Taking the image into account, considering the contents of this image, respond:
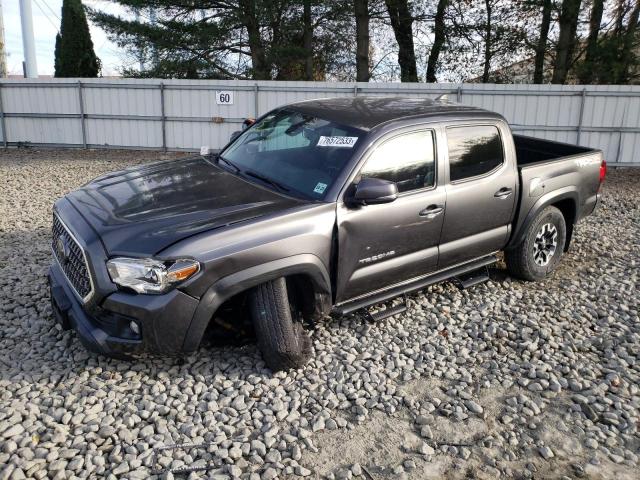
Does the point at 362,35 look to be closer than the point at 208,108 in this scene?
No

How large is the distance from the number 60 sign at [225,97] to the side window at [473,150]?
9.94 m

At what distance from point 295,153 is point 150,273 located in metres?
1.68

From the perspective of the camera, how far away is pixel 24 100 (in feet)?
48.7

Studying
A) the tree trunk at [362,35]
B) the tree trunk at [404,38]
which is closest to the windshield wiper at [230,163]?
the tree trunk at [362,35]

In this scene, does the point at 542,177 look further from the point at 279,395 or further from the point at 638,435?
the point at 279,395

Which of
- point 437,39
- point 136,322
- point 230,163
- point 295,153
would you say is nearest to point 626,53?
point 437,39

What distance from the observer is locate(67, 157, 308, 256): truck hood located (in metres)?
3.43

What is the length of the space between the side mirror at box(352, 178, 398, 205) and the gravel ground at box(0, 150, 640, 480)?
120cm

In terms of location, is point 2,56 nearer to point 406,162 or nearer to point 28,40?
point 28,40

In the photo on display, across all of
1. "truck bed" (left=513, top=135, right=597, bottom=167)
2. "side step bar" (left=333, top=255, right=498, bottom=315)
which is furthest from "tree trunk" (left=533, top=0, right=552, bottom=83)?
"side step bar" (left=333, top=255, right=498, bottom=315)

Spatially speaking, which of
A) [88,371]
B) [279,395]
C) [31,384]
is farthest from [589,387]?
[31,384]

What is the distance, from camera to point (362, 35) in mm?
18328

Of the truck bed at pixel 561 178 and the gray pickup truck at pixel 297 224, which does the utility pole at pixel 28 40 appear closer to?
the gray pickup truck at pixel 297 224

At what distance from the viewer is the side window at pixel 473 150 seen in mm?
4754
